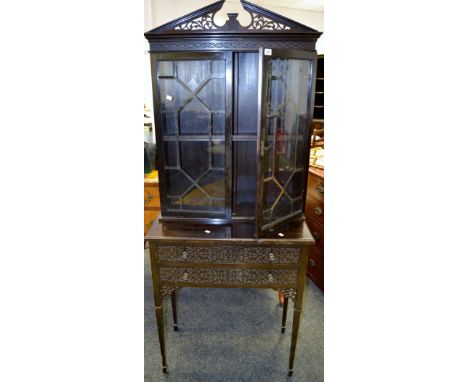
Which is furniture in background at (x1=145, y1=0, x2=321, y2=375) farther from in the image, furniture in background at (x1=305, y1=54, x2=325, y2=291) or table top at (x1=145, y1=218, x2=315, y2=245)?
furniture in background at (x1=305, y1=54, x2=325, y2=291)

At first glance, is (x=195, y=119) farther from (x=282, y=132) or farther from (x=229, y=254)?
(x=229, y=254)

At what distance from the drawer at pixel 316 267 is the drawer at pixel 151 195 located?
1250 millimetres

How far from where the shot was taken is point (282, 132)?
1.27 metres

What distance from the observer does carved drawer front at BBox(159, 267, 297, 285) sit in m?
1.33

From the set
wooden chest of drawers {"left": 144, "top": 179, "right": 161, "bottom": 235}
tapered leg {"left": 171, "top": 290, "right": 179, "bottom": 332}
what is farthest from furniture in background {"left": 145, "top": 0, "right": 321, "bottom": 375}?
wooden chest of drawers {"left": 144, "top": 179, "right": 161, "bottom": 235}

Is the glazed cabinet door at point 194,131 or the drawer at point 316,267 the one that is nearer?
the glazed cabinet door at point 194,131

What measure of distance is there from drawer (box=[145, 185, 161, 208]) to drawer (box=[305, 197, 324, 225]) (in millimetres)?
1163

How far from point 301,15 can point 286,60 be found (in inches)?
144

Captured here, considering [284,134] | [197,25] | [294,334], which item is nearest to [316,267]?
[294,334]

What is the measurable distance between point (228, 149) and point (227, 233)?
390mm

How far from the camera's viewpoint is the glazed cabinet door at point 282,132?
1.14 m

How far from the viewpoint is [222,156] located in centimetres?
140

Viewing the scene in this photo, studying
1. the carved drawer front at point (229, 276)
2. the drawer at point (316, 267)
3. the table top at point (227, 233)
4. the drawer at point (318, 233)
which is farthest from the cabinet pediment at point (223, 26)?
the drawer at point (316, 267)

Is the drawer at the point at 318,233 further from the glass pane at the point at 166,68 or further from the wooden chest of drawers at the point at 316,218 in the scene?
the glass pane at the point at 166,68
